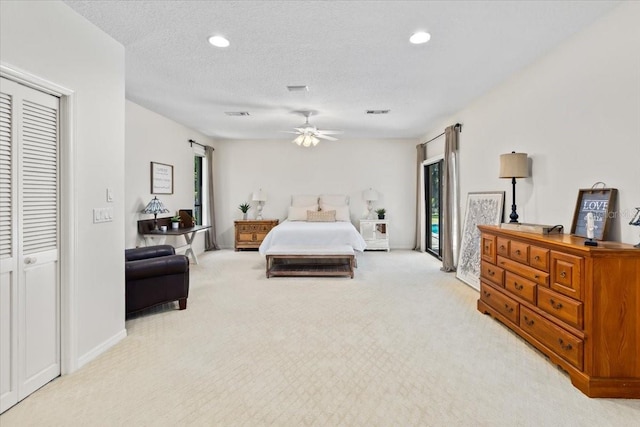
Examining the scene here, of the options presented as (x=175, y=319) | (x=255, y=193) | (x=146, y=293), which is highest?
(x=255, y=193)

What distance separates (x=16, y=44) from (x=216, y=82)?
2127 mm

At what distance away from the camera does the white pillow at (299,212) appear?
7.22m

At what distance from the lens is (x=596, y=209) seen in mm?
2410

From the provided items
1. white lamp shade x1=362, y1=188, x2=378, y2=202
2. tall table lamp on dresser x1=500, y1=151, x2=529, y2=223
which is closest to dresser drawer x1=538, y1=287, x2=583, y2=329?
tall table lamp on dresser x1=500, y1=151, x2=529, y2=223

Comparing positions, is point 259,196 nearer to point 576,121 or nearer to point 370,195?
point 370,195

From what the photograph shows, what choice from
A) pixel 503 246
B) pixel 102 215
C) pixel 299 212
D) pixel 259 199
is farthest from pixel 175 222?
pixel 503 246

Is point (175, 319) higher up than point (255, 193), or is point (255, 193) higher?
point (255, 193)

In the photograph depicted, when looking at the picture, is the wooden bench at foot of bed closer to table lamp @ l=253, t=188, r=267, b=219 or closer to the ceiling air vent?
the ceiling air vent

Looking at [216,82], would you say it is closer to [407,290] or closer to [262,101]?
[262,101]

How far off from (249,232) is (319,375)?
Answer: 537 cm

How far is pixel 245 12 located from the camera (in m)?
2.38

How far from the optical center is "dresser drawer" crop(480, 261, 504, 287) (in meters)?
3.03

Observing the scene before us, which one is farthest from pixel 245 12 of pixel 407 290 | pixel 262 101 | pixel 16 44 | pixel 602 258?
pixel 407 290

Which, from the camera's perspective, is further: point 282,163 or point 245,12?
point 282,163
